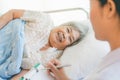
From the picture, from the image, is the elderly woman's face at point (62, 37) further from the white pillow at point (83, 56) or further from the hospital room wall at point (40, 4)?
the hospital room wall at point (40, 4)

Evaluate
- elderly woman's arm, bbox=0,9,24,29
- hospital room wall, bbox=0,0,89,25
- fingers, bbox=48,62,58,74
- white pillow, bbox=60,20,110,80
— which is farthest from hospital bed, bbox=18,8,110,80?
hospital room wall, bbox=0,0,89,25

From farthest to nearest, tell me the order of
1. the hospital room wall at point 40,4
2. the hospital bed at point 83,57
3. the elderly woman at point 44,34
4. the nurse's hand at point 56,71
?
the hospital room wall at point 40,4, the elderly woman at point 44,34, the hospital bed at point 83,57, the nurse's hand at point 56,71

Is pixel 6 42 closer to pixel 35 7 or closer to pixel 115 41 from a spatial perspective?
pixel 35 7

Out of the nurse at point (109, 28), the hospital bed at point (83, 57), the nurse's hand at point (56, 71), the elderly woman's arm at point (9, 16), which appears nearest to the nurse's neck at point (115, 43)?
the nurse at point (109, 28)

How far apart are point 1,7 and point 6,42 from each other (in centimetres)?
47

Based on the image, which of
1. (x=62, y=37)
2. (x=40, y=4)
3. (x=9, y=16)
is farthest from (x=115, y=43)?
(x=40, y=4)

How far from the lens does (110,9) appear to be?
2.26 feet

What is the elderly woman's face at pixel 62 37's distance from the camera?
1.67 m

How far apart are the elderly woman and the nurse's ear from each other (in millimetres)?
954

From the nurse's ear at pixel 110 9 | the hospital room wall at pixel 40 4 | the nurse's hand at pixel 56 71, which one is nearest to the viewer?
the nurse's ear at pixel 110 9

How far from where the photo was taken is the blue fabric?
1.48 metres

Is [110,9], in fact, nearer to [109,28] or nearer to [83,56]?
[109,28]

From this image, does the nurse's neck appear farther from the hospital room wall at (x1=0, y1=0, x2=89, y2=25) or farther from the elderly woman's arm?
the hospital room wall at (x1=0, y1=0, x2=89, y2=25)

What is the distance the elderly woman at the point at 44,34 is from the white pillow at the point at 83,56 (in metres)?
0.07
